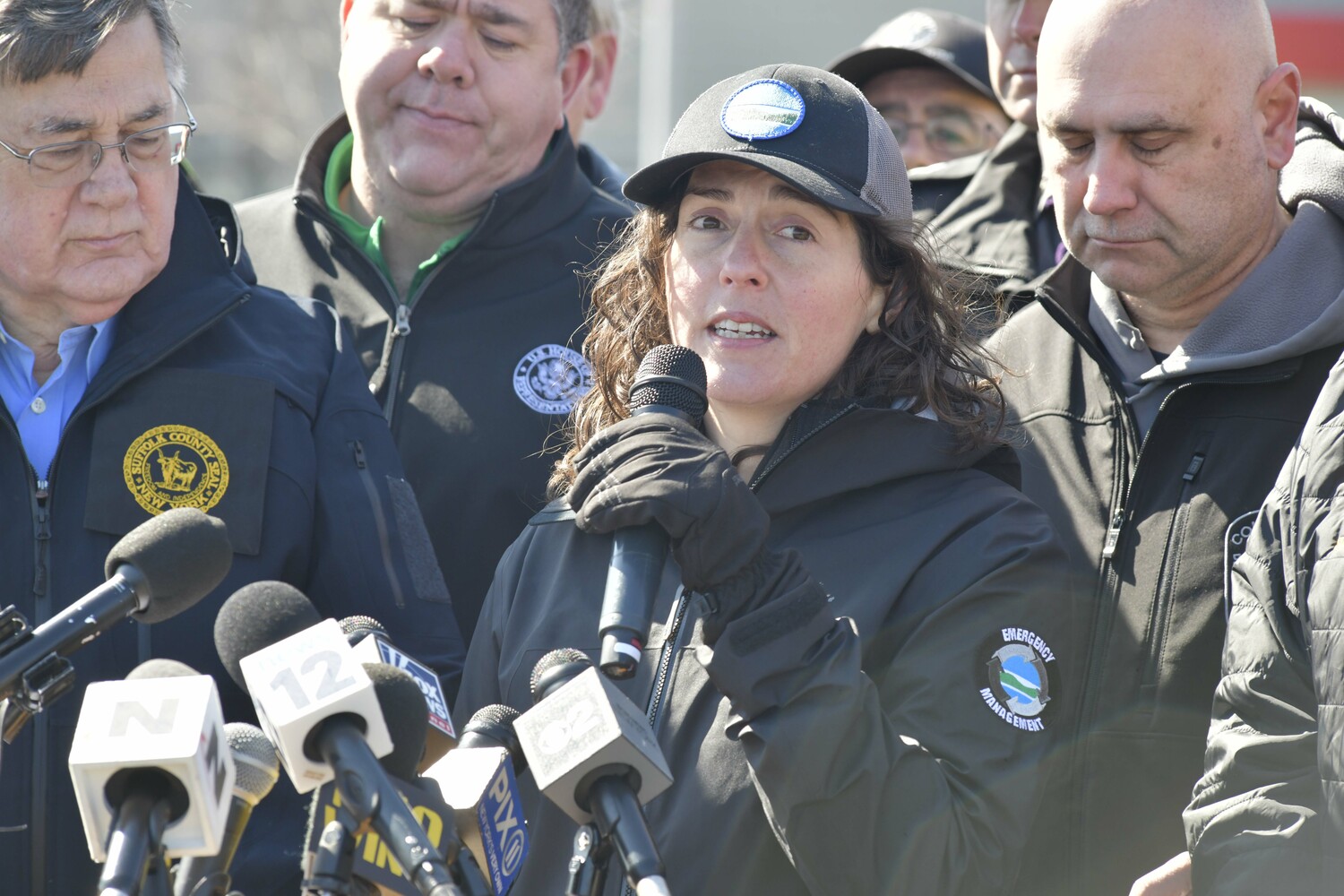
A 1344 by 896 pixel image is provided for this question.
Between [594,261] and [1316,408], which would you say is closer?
[1316,408]

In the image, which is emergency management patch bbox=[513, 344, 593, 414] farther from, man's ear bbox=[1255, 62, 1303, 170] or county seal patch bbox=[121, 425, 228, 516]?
man's ear bbox=[1255, 62, 1303, 170]

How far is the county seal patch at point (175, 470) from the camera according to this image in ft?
10.8

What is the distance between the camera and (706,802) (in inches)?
112

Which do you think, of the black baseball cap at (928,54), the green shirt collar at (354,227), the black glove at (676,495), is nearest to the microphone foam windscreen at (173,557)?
the black glove at (676,495)

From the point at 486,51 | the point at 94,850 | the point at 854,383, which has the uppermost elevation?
the point at 486,51

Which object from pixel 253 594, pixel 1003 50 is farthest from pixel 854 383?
pixel 1003 50

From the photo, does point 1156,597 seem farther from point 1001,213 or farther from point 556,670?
point 1001,213

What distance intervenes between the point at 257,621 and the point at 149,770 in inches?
11.4

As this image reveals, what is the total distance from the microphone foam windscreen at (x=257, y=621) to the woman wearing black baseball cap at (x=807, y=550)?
0.46 metres

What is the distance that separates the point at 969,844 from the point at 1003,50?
3033 mm

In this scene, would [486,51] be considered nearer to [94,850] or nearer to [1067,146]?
[1067,146]

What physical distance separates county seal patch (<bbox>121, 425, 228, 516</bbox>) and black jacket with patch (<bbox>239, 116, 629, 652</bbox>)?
2.83 feet

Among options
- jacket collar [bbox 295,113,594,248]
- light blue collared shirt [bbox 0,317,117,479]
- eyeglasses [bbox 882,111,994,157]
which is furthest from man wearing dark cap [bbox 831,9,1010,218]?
light blue collared shirt [bbox 0,317,117,479]

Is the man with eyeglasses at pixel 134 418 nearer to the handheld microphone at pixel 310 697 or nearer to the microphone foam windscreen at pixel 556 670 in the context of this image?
the microphone foam windscreen at pixel 556 670
